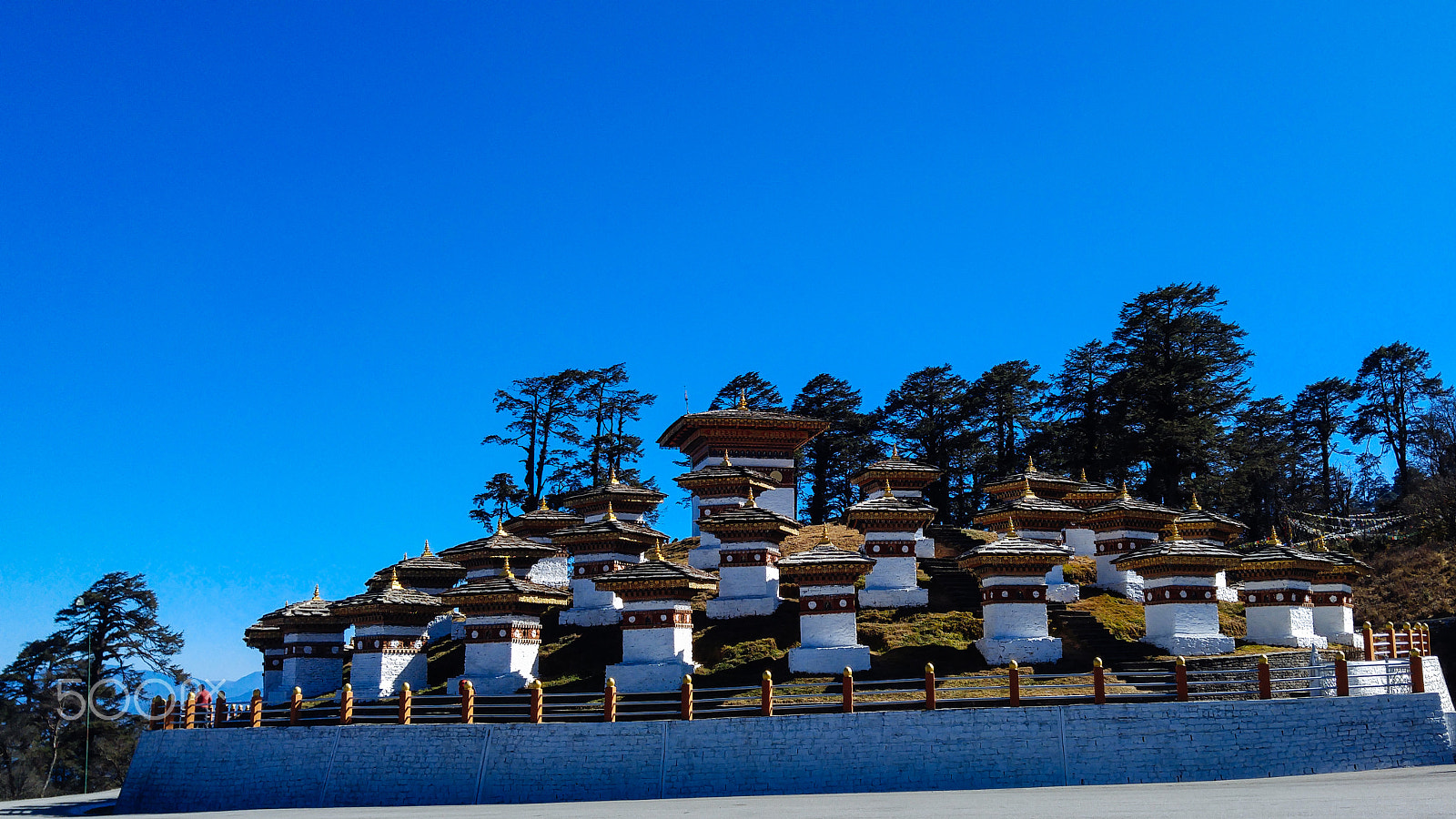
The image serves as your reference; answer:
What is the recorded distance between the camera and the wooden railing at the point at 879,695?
80.9ft

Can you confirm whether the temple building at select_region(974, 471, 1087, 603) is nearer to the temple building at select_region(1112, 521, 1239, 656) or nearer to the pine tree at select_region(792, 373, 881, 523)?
the temple building at select_region(1112, 521, 1239, 656)

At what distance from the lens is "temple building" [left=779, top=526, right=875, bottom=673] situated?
29.1 meters

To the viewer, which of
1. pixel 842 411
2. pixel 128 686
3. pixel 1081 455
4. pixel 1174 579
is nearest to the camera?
pixel 1174 579

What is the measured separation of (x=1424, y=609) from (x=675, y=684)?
34.8 m

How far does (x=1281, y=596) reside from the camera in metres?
31.4

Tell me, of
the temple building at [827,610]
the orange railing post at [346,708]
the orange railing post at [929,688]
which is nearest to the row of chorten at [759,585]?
the temple building at [827,610]

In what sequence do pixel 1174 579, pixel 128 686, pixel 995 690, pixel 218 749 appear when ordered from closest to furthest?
pixel 995 690 < pixel 218 749 < pixel 1174 579 < pixel 128 686

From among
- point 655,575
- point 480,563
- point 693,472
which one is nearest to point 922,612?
point 655,575

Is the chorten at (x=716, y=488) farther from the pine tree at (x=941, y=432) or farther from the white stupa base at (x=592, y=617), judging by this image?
the pine tree at (x=941, y=432)

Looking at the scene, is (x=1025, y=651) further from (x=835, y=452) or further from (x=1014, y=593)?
(x=835, y=452)

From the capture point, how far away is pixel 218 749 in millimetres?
28250

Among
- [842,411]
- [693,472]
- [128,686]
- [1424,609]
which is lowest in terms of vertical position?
[128,686]

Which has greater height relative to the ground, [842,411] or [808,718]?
[842,411]

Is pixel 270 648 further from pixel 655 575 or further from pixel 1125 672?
pixel 1125 672
